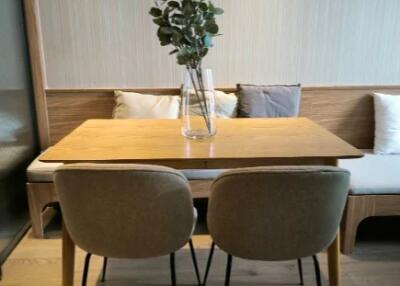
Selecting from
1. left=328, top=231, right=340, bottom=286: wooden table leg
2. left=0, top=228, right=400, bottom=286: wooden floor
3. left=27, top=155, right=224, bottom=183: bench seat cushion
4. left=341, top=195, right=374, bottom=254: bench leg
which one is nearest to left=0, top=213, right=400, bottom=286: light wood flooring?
left=0, top=228, right=400, bottom=286: wooden floor

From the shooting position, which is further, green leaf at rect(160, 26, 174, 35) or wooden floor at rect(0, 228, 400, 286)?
wooden floor at rect(0, 228, 400, 286)

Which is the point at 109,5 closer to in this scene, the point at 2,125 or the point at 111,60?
the point at 111,60

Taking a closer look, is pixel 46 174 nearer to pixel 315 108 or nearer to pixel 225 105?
pixel 225 105

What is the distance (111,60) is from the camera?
8.89 feet

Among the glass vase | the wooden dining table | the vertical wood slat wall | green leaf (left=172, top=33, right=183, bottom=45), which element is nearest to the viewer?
the wooden dining table

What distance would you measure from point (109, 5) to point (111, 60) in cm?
37

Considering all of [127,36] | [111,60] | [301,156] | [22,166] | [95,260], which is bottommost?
[95,260]

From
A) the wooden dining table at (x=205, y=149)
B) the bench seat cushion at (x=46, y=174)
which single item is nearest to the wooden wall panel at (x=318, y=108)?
the bench seat cushion at (x=46, y=174)

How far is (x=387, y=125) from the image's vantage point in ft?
8.59

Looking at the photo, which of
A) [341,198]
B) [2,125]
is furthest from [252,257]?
[2,125]

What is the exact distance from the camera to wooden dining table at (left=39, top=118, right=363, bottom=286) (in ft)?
4.89

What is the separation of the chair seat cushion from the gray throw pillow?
1.78ft

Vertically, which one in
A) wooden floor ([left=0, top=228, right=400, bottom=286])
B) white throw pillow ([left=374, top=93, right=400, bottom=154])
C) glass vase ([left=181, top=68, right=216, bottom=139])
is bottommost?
wooden floor ([left=0, top=228, right=400, bottom=286])

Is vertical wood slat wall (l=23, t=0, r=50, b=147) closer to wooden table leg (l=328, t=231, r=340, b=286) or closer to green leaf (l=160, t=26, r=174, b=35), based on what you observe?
green leaf (l=160, t=26, r=174, b=35)
